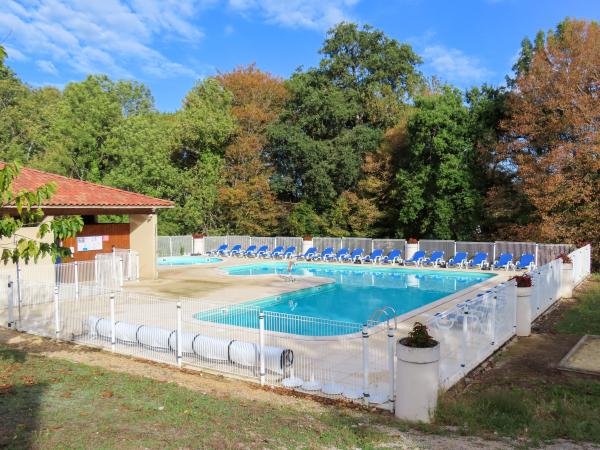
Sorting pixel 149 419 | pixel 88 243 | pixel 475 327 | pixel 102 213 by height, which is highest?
pixel 102 213

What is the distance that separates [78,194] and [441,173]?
18.1m

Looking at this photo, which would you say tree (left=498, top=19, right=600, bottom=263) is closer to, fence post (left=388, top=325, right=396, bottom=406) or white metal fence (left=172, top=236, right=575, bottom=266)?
white metal fence (left=172, top=236, right=575, bottom=266)

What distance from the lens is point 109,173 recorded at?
35.0 meters

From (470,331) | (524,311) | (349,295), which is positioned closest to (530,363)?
(470,331)

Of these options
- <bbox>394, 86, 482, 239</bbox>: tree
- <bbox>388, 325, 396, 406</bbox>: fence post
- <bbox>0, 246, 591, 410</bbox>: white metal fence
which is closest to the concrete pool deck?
<bbox>0, 246, 591, 410</bbox>: white metal fence

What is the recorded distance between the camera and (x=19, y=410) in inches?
232

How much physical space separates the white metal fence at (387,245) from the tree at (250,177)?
11.0 feet

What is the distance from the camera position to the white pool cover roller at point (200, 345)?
26.2 ft

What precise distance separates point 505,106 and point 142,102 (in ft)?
125

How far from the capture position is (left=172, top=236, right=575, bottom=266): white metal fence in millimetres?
21469

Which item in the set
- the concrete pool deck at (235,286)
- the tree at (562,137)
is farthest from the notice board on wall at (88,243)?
the tree at (562,137)

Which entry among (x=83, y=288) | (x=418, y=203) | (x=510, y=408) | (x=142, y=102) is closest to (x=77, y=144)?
(x=142, y=102)

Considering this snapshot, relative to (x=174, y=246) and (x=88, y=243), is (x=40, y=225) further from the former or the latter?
(x=174, y=246)

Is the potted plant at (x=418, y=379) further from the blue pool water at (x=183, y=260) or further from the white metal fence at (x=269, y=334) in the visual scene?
the blue pool water at (x=183, y=260)
